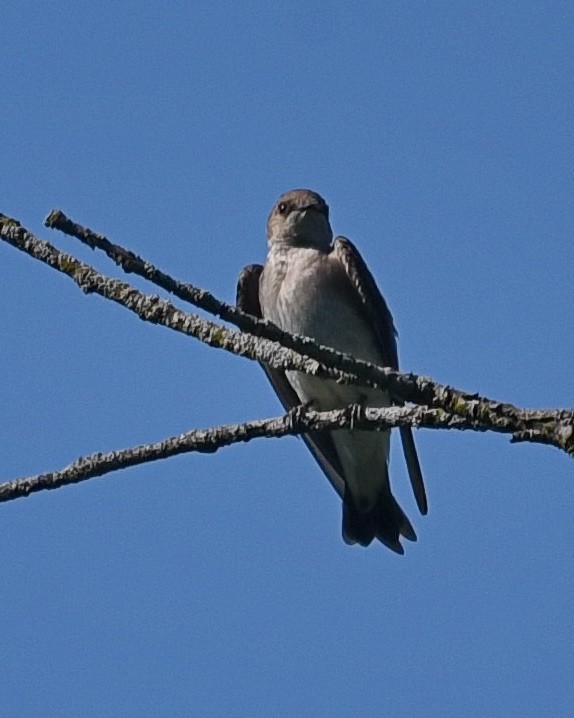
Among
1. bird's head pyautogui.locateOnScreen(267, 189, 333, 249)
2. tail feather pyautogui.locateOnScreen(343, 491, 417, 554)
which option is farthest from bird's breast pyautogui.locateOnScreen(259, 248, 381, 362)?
tail feather pyautogui.locateOnScreen(343, 491, 417, 554)

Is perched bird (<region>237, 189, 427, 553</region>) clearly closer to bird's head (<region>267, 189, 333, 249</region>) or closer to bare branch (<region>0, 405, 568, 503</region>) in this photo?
→ bird's head (<region>267, 189, 333, 249</region>)

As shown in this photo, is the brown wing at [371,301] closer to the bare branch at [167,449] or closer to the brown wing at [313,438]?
the brown wing at [313,438]

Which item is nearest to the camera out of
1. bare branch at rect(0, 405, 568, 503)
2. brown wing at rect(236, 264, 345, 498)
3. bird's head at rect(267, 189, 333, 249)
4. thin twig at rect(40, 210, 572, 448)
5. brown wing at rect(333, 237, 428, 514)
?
thin twig at rect(40, 210, 572, 448)

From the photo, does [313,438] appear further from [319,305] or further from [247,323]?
[247,323]

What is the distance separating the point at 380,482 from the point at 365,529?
0.39 meters

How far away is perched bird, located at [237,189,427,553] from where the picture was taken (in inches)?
342

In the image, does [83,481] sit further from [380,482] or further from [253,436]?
[380,482]

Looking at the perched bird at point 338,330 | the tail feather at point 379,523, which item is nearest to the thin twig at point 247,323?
the perched bird at point 338,330

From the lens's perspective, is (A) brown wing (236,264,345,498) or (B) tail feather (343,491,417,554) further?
(A) brown wing (236,264,345,498)

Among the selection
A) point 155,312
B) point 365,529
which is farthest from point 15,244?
point 365,529

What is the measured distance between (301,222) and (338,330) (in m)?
1.42

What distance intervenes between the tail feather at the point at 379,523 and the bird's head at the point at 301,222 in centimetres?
194

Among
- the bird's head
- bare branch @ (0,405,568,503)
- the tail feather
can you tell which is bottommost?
bare branch @ (0,405,568,503)

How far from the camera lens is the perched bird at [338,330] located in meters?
8.70
